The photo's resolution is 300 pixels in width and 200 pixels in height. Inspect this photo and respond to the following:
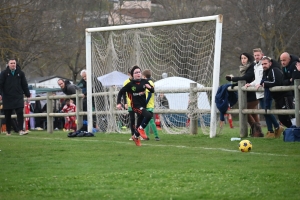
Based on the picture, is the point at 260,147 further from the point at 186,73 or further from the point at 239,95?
the point at 186,73

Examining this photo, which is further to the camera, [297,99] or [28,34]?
[28,34]

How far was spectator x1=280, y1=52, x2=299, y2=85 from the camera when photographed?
51.5 ft

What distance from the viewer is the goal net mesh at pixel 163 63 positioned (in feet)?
61.1

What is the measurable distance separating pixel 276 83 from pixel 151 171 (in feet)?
21.0

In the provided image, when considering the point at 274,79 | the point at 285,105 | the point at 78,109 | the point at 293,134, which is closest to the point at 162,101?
the point at 78,109

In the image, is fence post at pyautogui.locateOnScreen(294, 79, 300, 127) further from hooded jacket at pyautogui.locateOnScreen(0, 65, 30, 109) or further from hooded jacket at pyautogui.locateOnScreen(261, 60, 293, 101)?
hooded jacket at pyautogui.locateOnScreen(0, 65, 30, 109)

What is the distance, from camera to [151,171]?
10016 millimetres

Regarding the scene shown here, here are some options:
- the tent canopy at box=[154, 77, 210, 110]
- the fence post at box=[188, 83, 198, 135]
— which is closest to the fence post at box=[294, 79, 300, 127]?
the fence post at box=[188, 83, 198, 135]

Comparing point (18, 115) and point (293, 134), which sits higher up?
point (18, 115)

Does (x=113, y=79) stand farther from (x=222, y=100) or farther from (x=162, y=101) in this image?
(x=222, y=100)

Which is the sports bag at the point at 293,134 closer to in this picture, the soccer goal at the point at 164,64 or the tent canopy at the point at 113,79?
the soccer goal at the point at 164,64

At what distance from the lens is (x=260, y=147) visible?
1379 centimetres

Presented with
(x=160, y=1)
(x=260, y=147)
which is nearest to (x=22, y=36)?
(x=160, y=1)

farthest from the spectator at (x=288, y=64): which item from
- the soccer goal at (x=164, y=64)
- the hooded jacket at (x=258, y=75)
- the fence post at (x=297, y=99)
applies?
the soccer goal at (x=164, y=64)
